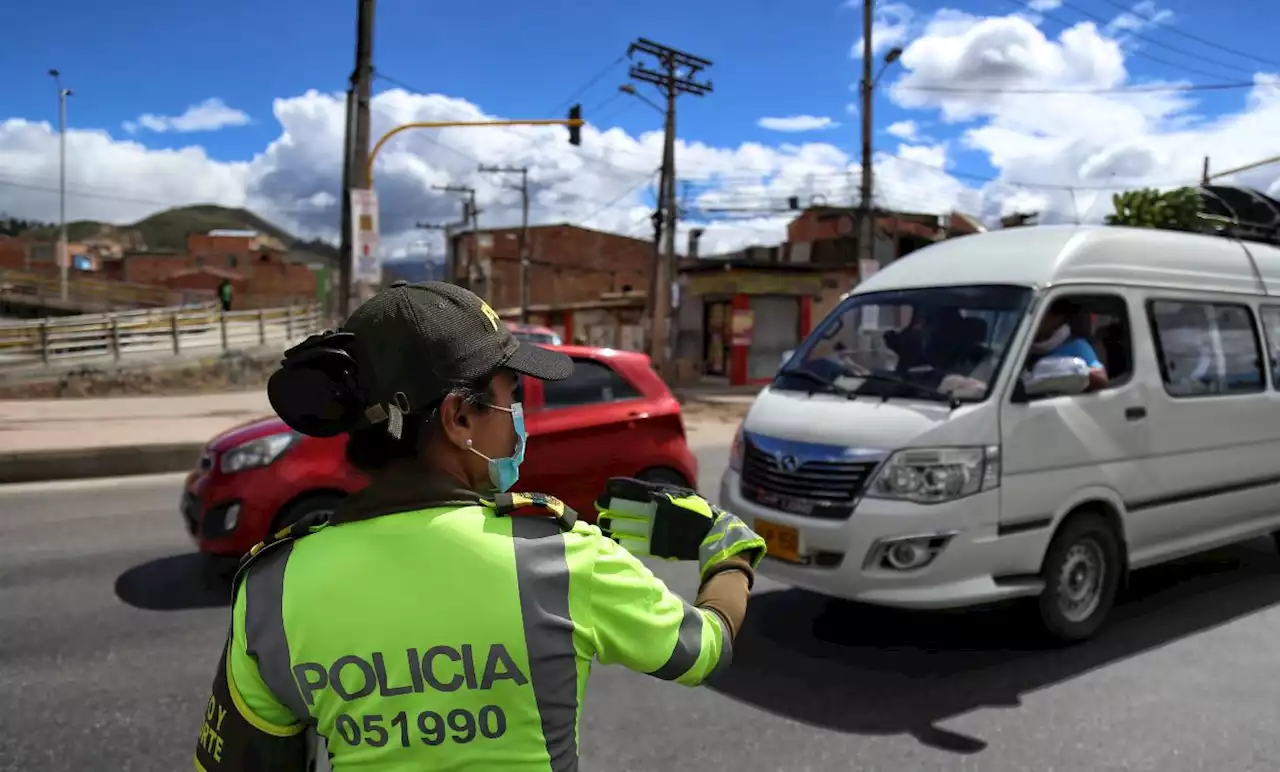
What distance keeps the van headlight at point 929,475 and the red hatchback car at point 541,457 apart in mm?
2627

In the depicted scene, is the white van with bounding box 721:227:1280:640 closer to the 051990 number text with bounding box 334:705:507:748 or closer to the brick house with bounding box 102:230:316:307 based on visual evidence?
the 051990 number text with bounding box 334:705:507:748

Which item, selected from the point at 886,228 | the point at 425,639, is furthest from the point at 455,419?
the point at 886,228

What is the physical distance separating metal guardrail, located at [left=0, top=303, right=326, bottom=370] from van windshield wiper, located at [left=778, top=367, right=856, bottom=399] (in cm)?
1897

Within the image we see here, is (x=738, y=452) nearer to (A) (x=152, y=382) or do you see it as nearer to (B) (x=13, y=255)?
(A) (x=152, y=382)

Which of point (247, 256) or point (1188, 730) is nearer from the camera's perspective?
point (1188, 730)

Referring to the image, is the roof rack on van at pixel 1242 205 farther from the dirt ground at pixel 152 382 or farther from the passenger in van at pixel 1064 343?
the dirt ground at pixel 152 382

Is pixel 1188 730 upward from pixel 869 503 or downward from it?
downward

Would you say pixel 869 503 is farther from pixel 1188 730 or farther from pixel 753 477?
pixel 1188 730

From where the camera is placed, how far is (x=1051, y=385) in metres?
4.64

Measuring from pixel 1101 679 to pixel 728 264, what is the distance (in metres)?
26.2

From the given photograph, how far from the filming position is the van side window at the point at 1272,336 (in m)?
6.07

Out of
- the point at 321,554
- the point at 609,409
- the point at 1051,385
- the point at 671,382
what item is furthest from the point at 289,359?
the point at 671,382

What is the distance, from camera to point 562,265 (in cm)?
5803

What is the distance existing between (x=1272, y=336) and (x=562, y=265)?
53.2m
